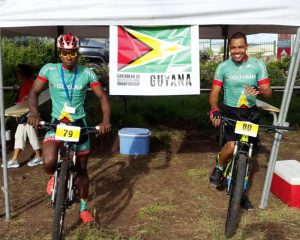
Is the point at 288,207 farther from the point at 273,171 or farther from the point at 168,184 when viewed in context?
the point at 168,184

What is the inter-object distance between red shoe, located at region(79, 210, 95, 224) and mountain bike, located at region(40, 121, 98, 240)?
450mm

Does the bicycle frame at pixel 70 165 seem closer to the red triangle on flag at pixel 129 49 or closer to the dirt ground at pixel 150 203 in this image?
the dirt ground at pixel 150 203

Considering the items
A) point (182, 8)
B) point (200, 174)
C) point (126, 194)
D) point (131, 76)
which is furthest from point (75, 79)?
point (200, 174)

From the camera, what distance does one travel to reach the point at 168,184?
5582mm

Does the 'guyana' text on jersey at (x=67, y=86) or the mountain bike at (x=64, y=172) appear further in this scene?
the 'guyana' text on jersey at (x=67, y=86)

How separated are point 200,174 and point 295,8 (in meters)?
2.62

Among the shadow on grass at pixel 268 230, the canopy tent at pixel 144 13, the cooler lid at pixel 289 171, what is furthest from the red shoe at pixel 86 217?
the cooler lid at pixel 289 171

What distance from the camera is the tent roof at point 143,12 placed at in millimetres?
4066

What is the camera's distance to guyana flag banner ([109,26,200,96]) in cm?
445

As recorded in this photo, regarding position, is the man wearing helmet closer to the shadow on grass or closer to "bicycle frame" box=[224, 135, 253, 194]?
"bicycle frame" box=[224, 135, 253, 194]

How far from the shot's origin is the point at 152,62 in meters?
4.46

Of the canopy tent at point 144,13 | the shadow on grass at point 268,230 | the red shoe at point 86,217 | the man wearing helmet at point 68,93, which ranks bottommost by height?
the shadow on grass at point 268,230

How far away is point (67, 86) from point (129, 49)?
2.78 ft

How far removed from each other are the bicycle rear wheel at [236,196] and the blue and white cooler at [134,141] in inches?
112
